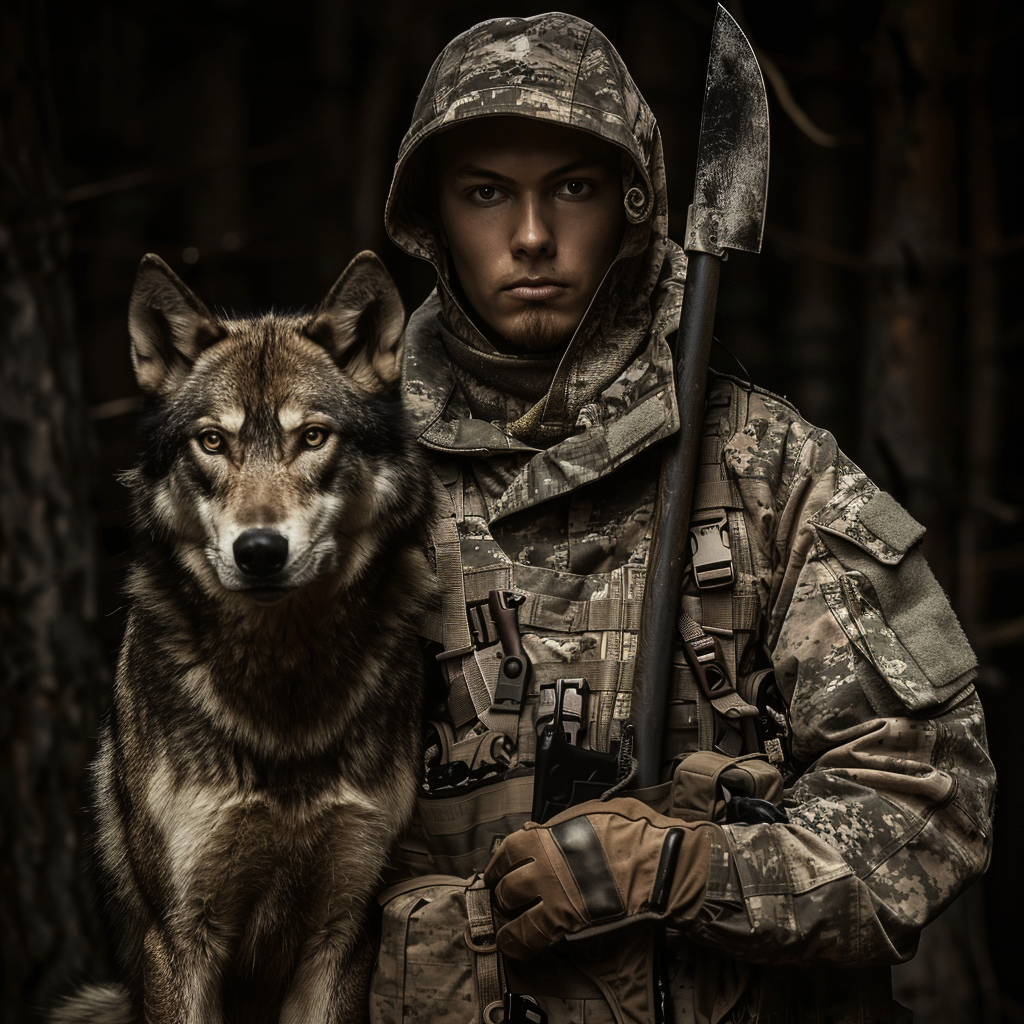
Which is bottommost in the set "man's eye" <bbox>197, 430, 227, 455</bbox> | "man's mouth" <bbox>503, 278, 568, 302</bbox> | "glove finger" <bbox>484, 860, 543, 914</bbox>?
"glove finger" <bbox>484, 860, 543, 914</bbox>

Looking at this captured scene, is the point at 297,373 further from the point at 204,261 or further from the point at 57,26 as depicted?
the point at 57,26

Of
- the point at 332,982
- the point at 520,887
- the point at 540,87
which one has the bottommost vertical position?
the point at 332,982

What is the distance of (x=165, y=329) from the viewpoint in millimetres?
A: 2682

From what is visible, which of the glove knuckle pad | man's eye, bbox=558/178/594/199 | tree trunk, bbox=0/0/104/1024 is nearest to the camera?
the glove knuckle pad

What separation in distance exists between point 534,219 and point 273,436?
0.85 m

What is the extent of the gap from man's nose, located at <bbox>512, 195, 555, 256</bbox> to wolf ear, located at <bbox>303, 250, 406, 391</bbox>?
1.11 feet

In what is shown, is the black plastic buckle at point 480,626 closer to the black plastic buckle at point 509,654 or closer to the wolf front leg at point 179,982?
the black plastic buckle at point 509,654

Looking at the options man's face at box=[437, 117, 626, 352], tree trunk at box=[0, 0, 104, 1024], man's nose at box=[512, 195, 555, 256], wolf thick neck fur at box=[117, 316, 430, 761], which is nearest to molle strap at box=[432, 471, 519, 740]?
wolf thick neck fur at box=[117, 316, 430, 761]

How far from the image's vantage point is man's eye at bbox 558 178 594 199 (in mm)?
2797

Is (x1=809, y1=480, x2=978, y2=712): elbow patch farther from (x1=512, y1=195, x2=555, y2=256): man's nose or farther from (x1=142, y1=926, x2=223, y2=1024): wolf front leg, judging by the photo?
(x1=142, y1=926, x2=223, y2=1024): wolf front leg

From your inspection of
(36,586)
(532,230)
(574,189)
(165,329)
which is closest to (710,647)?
(532,230)

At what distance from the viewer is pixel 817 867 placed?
228cm

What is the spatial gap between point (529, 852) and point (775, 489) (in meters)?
1.04

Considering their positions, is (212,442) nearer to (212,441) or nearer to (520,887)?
(212,441)
